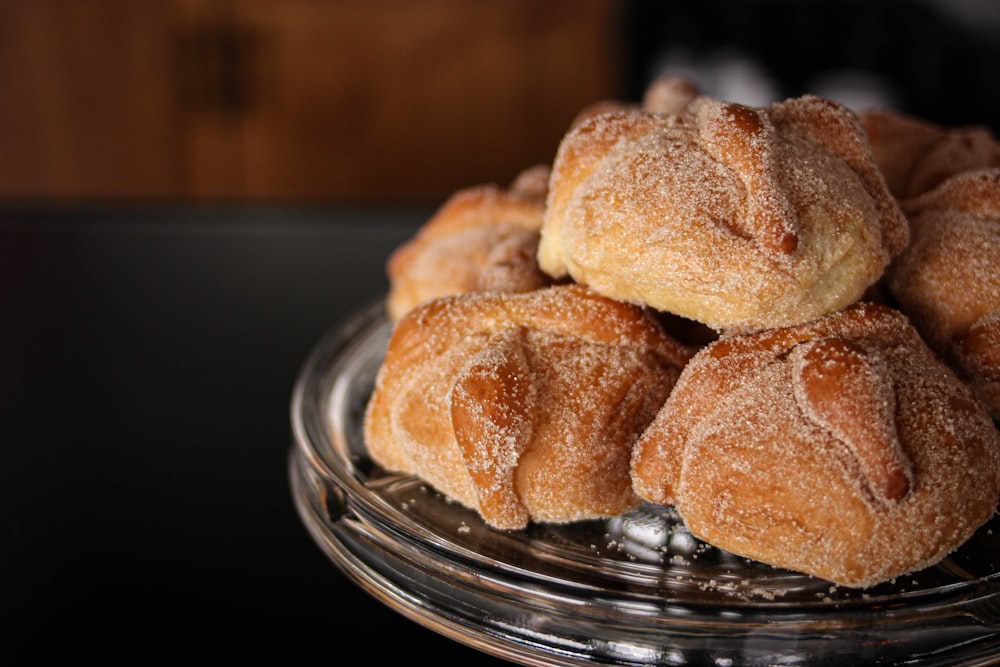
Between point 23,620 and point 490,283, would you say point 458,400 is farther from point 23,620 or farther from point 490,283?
point 23,620

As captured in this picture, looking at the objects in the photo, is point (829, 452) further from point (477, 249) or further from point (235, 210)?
point (235, 210)

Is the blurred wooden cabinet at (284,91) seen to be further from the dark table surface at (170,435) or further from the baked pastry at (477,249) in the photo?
the baked pastry at (477,249)

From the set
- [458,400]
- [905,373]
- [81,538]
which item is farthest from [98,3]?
[905,373]

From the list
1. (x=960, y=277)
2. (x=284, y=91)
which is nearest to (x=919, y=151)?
(x=960, y=277)

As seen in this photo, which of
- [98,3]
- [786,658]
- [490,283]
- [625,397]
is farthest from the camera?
[98,3]

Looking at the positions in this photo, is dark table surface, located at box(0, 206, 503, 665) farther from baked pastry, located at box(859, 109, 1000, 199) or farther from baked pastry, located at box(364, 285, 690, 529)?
baked pastry, located at box(859, 109, 1000, 199)
